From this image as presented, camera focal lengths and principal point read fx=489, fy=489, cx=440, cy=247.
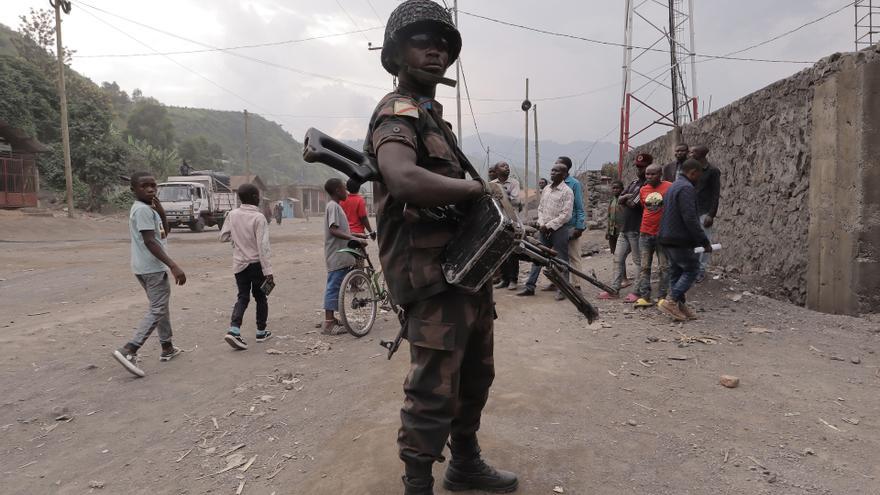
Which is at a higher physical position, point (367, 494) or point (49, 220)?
point (49, 220)

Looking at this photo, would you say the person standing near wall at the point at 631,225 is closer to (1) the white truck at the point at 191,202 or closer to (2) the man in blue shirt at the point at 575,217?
(2) the man in blue shirt at the point at 575,217

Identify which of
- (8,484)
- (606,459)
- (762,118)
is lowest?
(8,484)

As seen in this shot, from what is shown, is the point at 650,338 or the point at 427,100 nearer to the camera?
the point at 427,100

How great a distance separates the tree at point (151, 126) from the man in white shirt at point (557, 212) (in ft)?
212

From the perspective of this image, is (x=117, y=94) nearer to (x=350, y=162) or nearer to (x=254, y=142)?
(x=254, y=142)

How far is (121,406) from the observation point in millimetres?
3695

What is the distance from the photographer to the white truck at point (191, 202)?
20.9 metres

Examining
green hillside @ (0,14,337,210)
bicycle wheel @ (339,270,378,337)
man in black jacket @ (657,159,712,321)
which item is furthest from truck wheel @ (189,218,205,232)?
man in black jacket @ (657,159,712,321)

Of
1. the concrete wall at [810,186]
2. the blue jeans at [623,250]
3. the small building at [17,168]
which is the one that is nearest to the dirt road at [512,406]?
the concrete wall at [810,186]

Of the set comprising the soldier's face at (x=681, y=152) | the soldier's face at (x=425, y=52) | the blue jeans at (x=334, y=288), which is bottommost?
the blue jeans at (x=334, y=288)

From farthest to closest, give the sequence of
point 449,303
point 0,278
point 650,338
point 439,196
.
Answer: point 0,278 < point 650,338 < point 449,303 < point 439,196

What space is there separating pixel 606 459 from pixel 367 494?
1261 millimetres

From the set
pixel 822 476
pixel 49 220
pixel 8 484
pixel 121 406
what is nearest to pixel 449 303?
pixel 822 476

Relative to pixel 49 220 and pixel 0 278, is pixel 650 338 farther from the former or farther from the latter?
pixel 49 220
